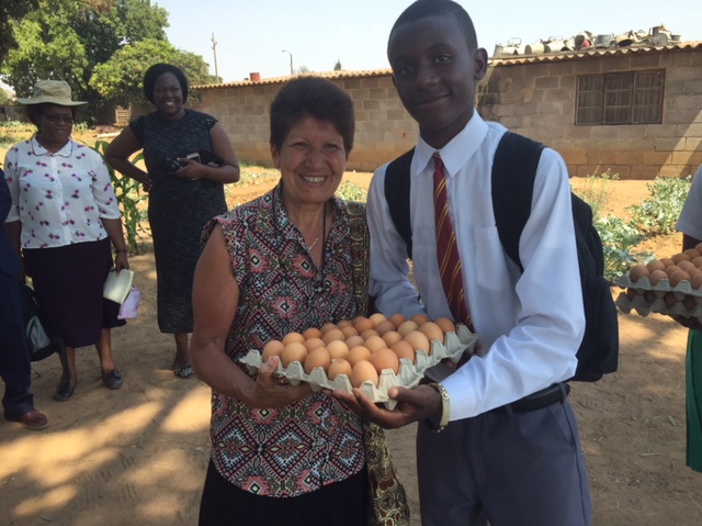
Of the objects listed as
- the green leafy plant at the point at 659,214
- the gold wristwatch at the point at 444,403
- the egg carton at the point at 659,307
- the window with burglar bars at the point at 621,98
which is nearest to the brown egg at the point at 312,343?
the gold wristwatch at the point at 444,403

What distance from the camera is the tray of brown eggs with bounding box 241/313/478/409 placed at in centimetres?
143

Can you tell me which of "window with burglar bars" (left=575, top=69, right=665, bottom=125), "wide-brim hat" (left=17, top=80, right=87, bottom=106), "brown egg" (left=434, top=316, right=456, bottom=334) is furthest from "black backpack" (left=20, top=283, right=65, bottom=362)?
"window with burglar bars" (left=575, top=69, right=665, bottom=125)

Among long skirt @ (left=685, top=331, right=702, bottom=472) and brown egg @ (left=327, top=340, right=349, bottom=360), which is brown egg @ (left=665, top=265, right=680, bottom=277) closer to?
long skirt @ (left=685, top=331, right=702, bottom=472)

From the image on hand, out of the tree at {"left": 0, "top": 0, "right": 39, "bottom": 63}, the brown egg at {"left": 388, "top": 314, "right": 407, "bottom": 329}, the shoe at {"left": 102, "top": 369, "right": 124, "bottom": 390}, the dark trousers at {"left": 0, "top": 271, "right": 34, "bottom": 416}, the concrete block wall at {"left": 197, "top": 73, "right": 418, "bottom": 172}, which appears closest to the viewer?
the brown egg at {"left": 388, "top": 314, "right": 407, "bottom": 329}

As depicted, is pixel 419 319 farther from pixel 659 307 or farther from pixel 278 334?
pixel 659 307

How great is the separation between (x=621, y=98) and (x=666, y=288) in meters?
12.6

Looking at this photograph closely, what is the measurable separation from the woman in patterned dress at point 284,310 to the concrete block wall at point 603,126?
12.8m

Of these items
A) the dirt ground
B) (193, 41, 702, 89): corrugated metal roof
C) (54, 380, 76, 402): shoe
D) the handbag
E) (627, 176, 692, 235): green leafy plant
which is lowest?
the dirt ground

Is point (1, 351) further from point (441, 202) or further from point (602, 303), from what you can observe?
point (602, 303)

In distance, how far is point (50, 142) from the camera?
12.6 ft

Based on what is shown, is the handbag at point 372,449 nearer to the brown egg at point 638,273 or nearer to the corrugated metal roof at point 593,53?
the brown egg at point 638,273

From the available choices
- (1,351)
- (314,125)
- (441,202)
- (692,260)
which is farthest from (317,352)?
(1,351)

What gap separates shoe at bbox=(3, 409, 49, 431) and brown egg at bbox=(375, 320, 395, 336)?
305cm

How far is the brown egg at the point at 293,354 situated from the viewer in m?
1.50
